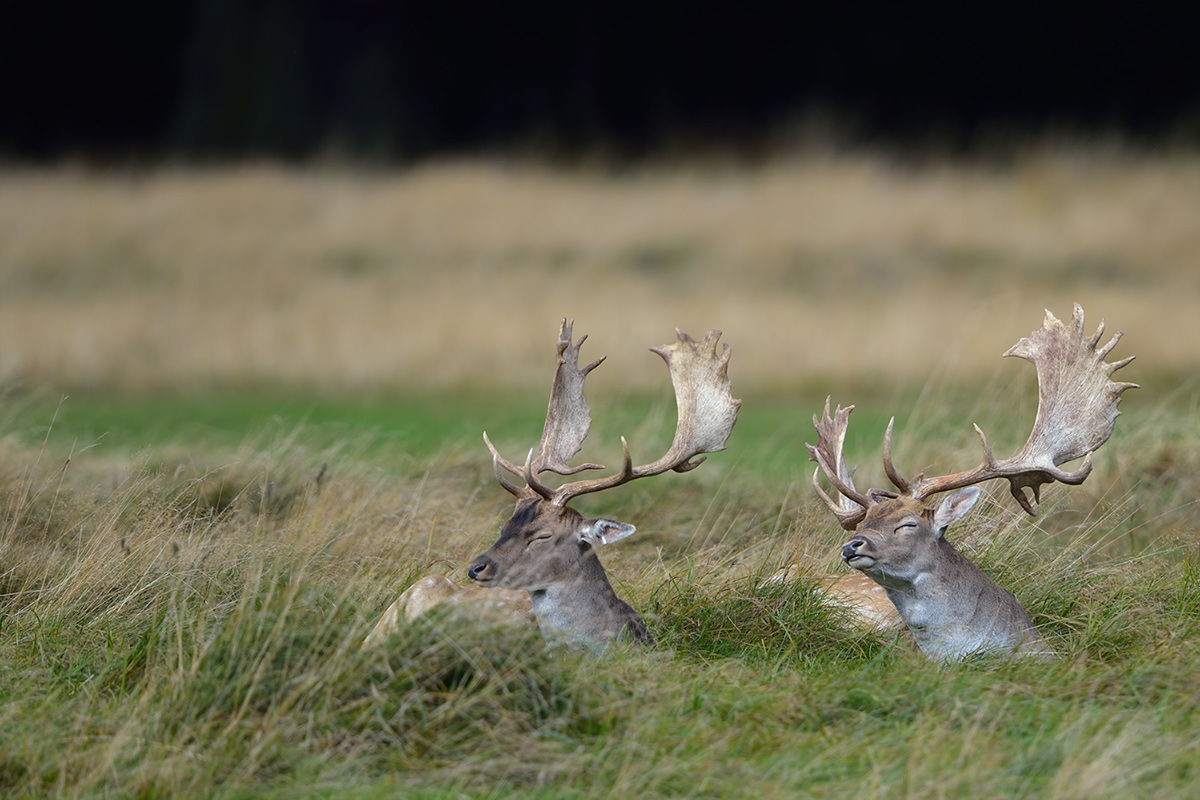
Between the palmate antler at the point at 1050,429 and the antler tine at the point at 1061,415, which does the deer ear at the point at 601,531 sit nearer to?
the palmate antler at the point at 1050,429

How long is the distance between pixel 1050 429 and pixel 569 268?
12.5 meters

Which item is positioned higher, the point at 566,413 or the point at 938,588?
the point at 566,413

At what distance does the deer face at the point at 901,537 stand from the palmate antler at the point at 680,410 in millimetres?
698

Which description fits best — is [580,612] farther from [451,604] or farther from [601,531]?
[451,604]

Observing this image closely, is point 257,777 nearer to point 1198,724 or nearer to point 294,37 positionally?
point 1198,724

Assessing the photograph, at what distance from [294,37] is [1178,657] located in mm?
16696

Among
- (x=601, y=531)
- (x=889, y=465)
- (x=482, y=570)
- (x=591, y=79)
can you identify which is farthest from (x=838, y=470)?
(x=591, y=79)

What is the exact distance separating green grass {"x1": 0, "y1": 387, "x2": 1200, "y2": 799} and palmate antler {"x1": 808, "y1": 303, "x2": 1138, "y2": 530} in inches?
19.0

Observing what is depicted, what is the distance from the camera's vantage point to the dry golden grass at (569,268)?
50.6ft

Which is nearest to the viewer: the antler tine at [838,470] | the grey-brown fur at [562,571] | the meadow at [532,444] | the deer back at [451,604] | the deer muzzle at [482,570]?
Result: the meadow at [532,444]

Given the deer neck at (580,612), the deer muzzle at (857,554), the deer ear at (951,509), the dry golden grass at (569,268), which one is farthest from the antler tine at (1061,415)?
the dry golden grass at (569,268)

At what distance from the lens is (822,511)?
6.98 metres

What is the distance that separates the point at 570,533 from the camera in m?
5.23

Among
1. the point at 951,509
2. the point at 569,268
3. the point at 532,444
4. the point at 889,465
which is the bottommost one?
the point at 569,268
